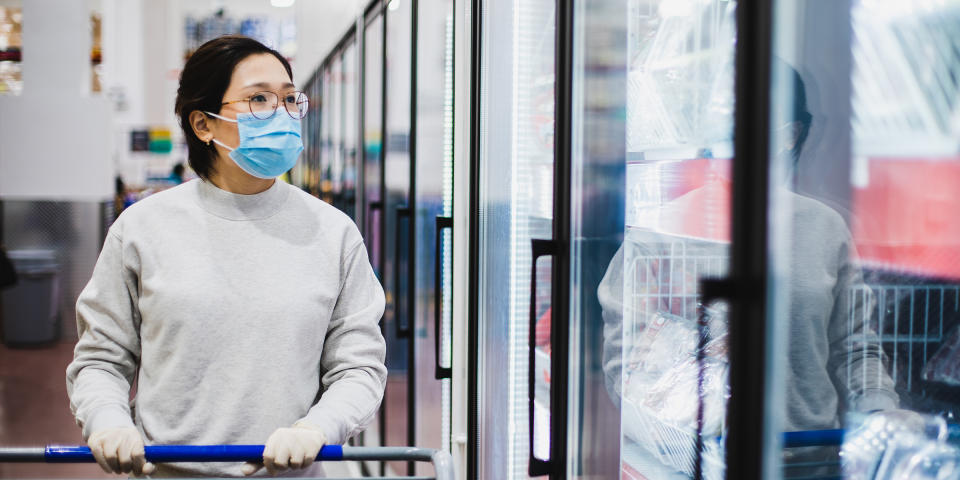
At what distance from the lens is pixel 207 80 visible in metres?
1.75

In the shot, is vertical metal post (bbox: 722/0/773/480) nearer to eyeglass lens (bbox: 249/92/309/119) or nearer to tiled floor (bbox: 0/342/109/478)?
eyeglass lens (bbox: 249/92/309/119)

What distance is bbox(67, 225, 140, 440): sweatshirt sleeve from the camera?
1.57m

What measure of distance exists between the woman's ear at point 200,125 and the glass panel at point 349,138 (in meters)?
4.05

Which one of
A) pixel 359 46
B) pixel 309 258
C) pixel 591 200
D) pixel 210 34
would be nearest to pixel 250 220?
pixel 309 258

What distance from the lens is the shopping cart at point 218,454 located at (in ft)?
4.66

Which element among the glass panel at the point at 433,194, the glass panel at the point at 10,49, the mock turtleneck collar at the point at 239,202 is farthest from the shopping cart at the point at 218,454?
the glass panel at the point at 10,49

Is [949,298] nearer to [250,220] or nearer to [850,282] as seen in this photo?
[850,282]

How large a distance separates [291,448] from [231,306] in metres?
0.35

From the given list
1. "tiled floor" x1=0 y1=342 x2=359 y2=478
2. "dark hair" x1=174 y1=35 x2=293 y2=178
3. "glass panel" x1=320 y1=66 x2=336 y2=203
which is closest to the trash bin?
"tiled floor" x1=0 y1=342 x2=359 y2=478

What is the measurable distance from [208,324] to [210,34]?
11957 millimetres

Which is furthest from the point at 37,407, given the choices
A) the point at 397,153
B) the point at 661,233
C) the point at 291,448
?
the point at 661,233

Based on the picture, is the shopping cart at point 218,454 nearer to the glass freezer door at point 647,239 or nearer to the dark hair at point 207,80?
the glass freezer door at point 647,239

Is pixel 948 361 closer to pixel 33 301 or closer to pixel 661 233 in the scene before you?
pixel 661 233

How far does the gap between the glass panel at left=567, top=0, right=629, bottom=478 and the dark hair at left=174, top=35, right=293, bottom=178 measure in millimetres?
654
